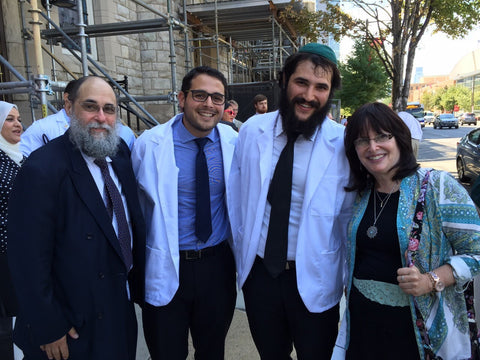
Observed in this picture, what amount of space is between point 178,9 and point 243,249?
32.9ft

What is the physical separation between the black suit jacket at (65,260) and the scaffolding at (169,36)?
2.29 metres

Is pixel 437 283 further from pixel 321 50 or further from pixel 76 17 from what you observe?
pixel 76 17

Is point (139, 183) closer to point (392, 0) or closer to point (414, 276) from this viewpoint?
point (414, 276)

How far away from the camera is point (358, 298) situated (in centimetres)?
190

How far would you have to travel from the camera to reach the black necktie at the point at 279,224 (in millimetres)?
2061

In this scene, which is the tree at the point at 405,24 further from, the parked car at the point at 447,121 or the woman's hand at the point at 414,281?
the parked car at the point at 447,121

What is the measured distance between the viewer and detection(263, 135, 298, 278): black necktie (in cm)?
206

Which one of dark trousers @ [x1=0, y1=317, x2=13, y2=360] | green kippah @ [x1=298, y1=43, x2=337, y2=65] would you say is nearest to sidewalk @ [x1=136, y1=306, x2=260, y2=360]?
dark trousers @ [x1=0, y1=317, x2=13, y2=360]

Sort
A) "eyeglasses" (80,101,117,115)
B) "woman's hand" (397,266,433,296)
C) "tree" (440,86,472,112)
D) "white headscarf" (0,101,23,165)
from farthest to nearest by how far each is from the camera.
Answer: "tree" (440,86,472,112)
"white headscarf" (0,101,23,165)
"eyeglasses" (80,101,117,115)
"woman's hand" (397,266,433,296)

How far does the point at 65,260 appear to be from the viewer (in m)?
1.74

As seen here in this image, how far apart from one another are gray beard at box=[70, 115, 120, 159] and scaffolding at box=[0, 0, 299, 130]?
2.11m

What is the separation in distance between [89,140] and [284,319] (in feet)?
5.02

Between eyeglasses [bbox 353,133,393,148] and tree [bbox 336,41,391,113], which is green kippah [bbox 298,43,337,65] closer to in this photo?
eyeglasses [bbox 353,133,393,148]

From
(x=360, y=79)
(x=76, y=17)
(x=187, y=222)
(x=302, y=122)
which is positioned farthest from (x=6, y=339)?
(x=360, y=79)
